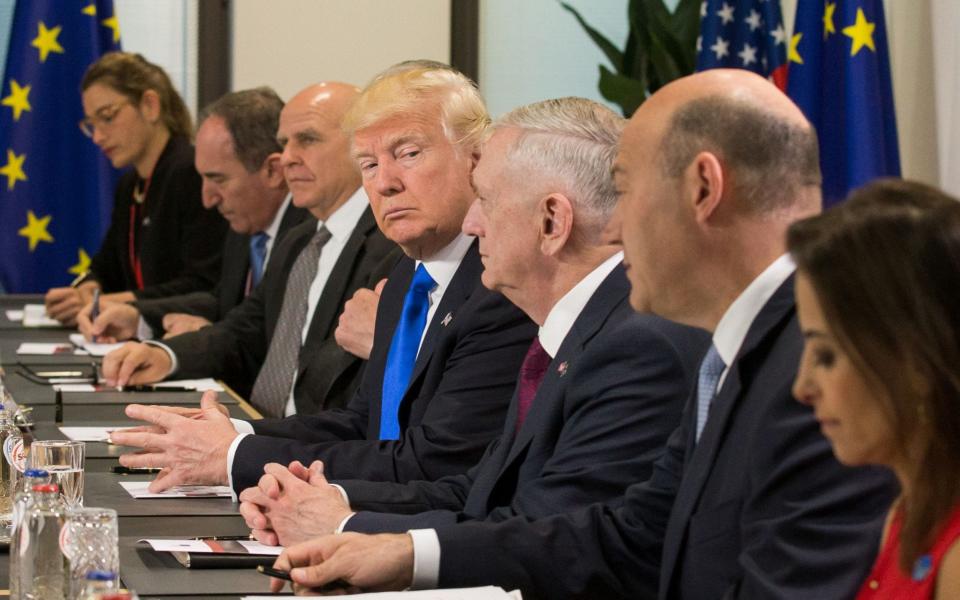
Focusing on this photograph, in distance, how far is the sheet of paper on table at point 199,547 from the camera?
82.7 inches

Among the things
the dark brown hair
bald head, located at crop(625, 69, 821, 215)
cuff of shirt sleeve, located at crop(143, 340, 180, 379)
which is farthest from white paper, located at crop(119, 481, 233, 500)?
the dark brown hair

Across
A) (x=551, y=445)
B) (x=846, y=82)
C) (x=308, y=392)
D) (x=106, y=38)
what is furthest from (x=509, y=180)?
(x=106, y=38)

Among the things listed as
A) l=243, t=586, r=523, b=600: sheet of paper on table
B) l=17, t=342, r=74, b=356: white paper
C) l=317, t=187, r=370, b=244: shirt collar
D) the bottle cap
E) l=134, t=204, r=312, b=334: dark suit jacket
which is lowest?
l=17, t=342, r=74, b=356: white paper

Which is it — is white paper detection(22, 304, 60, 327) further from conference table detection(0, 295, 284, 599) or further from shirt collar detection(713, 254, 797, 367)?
shirt collar detection(713, 254, 797, 367)

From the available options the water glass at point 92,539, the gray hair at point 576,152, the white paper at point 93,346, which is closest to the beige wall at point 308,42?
the white paper at point 93,346

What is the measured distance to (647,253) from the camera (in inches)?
75.5

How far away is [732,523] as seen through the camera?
1749 mm

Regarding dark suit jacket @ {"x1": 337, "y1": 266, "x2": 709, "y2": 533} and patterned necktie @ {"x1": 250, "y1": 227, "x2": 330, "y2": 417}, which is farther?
patterned necktie @ {"x1": 250, "y1": 227, "x2": 330, "y2": 417}

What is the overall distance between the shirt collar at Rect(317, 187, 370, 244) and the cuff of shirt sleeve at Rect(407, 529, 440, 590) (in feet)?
8.45

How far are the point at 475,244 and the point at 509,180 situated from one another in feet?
2.16

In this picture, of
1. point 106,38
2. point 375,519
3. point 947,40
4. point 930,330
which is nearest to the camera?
point 930,330

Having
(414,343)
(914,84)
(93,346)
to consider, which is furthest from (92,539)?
(914,84)

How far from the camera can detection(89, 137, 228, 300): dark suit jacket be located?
20.4ft

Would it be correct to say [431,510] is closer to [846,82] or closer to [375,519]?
[375,519]
